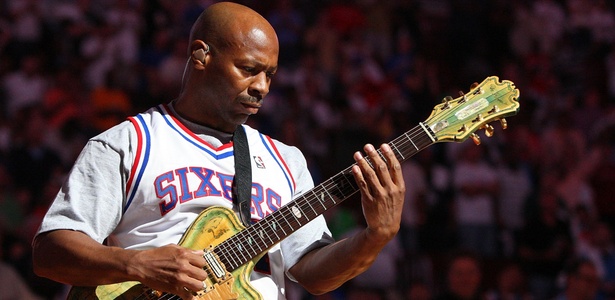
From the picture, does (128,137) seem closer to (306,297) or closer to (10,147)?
(306,297)

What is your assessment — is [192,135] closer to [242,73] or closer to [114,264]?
[242,73]

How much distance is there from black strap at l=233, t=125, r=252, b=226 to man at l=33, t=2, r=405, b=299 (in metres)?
0.04

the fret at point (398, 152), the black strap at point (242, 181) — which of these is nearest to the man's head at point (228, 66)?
the black strap at point (242, 181)

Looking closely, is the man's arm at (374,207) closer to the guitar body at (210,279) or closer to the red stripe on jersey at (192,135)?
the guitar body at (210,279)

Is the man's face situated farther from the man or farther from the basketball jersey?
the basketball jersey

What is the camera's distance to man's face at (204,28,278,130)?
3854mm

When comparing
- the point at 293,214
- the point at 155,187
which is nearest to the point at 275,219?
the point at 293,214

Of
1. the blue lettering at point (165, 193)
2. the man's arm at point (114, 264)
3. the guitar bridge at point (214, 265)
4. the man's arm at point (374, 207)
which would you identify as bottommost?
the man's arm at point (374, 207)

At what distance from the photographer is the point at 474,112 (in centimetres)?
391

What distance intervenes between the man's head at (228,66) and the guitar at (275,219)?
0.45 metres

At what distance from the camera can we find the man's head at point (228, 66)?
3859 mm

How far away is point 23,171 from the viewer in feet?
31.9

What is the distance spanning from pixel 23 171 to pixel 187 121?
6210mm

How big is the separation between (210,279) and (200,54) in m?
0.93
